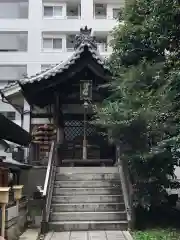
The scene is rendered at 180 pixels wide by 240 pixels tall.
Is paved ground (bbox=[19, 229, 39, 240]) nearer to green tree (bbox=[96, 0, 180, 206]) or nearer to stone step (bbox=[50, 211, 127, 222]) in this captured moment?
stone step (bbox=[50, 211, 127, 222])

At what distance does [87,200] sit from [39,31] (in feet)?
84.5

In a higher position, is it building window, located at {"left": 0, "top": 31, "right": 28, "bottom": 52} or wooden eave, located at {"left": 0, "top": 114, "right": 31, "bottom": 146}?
building window, located at {"left": 0, "top": 31, "right": 28, "bottom": 52}

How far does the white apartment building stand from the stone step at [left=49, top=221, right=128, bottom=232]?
2407 centimetres

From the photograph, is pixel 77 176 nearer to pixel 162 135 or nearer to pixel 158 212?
pixel 158 212

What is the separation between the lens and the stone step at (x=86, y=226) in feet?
38.5

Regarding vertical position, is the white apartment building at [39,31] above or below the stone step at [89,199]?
above

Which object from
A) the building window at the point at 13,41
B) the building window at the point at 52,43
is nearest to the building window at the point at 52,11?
the building window at the point at 52,43

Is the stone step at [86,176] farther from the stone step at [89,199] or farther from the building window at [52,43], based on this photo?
the building window at [52,43]

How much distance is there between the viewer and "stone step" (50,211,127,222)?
12258 mm

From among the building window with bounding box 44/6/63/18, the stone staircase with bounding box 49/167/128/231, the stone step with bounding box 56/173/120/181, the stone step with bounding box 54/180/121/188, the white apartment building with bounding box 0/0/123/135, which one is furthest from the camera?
the building window with bounding box 44/6/63/18

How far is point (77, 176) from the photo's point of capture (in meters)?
14.8

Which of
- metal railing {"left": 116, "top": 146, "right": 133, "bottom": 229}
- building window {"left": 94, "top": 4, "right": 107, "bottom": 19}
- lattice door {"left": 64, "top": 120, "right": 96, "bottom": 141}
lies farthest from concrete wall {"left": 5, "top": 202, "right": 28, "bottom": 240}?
building window {"left": 94, "top": 4, "right": 107, "bottom": 19}

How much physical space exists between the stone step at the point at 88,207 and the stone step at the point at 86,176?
1845 mm

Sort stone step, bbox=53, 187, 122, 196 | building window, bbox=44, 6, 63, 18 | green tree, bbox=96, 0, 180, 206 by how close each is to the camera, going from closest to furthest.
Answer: green tree, bbox=96, 0, 180, 206 → stone step, bbox=53, 187, 122, 196 → building window, bbox=44, 6, 63, 18
